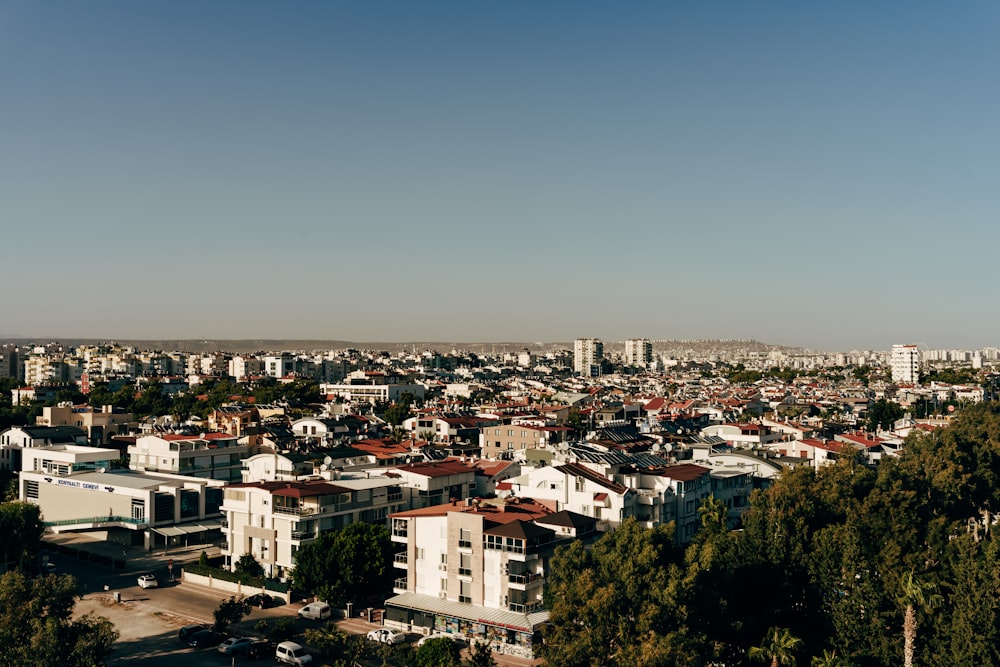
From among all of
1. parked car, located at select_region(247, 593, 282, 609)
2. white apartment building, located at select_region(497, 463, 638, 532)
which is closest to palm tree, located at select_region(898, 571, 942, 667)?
white apartment building, located at select_region(497, 463, 638, 532)

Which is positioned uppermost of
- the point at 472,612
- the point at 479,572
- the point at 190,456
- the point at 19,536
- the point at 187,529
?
the point at 190,456

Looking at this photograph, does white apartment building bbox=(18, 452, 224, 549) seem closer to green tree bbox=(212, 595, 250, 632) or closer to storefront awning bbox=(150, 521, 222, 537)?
storefront awning bbox=(150, 521, 222, 537)

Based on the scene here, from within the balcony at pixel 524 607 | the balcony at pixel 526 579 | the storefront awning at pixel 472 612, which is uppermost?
the balcony at pixel 526 579

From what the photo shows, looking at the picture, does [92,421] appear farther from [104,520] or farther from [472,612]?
[472,612]

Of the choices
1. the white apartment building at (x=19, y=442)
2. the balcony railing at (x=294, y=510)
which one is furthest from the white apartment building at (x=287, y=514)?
the white apartment building at (x=19, y=442)

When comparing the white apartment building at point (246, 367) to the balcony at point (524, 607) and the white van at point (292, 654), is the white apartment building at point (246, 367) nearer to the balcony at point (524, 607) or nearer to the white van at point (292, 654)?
the white van at point (292, 654)

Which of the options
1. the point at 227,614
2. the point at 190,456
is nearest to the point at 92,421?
the point at 190,456

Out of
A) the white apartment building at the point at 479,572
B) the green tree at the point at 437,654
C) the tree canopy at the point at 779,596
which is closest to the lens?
the tree canopy at the point at 779,596

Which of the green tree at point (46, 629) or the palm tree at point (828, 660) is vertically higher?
the green tree at point (46, 629)
